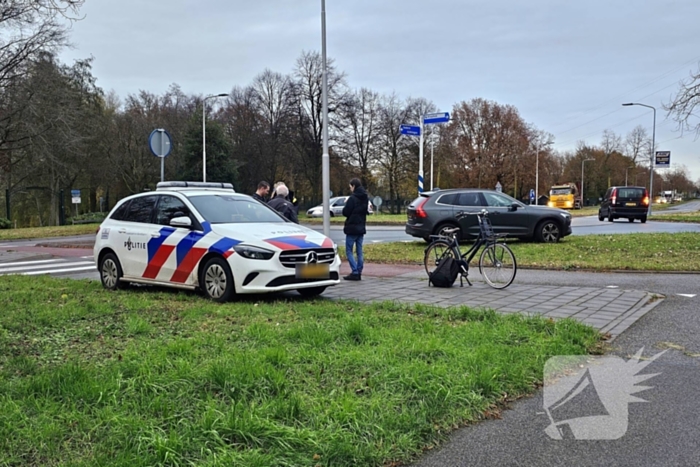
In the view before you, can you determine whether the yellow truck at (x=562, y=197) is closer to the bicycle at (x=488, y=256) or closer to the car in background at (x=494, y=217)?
the car in background at (x=494, y=217)

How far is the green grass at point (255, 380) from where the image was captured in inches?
125

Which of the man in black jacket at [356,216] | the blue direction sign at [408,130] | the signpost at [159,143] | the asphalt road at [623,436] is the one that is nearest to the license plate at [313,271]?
the man in black jacket at [356,216]

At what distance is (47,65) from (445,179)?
154 ft

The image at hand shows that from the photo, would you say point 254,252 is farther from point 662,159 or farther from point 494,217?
point 662,159

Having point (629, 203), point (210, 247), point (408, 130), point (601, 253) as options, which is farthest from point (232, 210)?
point (629, 203)

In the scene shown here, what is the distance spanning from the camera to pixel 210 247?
7891 millimetres

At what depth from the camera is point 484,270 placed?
948 cm

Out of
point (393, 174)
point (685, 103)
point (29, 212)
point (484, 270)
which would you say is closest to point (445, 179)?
point (393, 174)

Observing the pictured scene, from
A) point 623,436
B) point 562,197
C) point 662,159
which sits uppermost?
point 662,159

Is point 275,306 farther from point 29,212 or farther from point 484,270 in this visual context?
point 29,212

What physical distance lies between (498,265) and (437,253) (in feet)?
3.67

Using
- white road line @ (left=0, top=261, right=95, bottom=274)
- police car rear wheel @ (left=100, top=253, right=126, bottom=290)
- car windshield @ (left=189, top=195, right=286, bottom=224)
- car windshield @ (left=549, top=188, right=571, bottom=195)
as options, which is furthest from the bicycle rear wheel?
car windshield @ (left=549, top=188, right=571, bottom=195)

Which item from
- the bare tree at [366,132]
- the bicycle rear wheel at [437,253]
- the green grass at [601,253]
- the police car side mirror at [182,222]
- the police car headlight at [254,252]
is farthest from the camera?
the bare tree at [366,132]

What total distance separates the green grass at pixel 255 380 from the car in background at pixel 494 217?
926 cm
